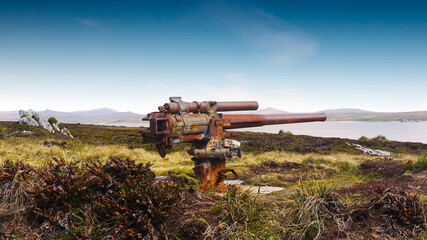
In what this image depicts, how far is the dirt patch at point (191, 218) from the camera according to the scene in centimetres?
295

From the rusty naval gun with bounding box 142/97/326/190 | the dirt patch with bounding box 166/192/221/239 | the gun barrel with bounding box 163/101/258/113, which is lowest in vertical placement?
the dirt patch with bounding box 166/192/221/239

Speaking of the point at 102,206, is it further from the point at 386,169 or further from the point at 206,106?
the point at 386,169

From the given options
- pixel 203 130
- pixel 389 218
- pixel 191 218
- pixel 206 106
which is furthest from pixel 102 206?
pixel 389 218

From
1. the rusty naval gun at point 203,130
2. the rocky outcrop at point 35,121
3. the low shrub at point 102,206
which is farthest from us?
the rocky outcrop at point 35,121

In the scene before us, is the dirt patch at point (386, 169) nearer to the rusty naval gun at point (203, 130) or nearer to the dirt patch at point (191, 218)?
the rusty naval gun at point (203, 130)

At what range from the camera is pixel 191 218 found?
314cm

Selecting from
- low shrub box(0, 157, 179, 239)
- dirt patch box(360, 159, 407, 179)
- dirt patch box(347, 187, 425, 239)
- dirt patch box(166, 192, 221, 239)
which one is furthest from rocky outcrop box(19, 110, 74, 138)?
dirt patch box(347, 187, 425, 239)

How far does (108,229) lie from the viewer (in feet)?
9.16

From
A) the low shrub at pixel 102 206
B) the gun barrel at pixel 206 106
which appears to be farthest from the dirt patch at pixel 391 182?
the low shrub at pixel 102 206

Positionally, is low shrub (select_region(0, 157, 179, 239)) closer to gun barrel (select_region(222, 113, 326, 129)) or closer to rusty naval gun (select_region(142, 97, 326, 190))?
rusty naval gun (select_region(142, 97, 326, 190))

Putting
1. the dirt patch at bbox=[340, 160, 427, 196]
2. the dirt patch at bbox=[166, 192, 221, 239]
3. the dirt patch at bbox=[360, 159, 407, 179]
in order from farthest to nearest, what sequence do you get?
the dirt patch at bbox=[360, 159, 407, 179] → the dirt patch at bbox=[340, 160, 427, 196] → the dirt patch at bbox=[166, 192, 221, 239]

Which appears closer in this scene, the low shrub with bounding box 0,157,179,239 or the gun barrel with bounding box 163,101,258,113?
the low shrub with bounding box 0,157,179,239

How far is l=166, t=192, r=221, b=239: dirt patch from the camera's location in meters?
Result: 2.95

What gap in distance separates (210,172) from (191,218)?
6.09 ft
